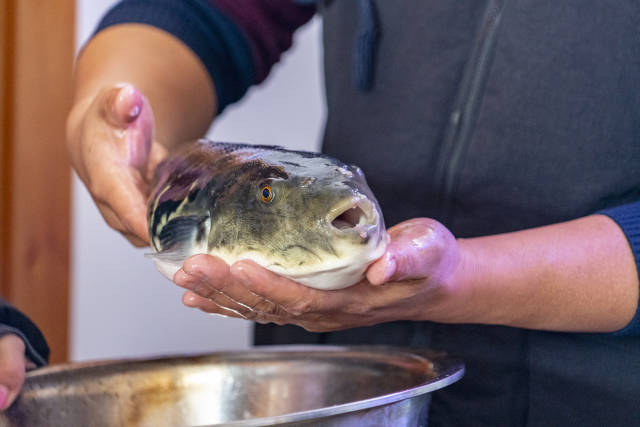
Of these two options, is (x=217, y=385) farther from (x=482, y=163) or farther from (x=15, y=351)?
(x=482, y=163)

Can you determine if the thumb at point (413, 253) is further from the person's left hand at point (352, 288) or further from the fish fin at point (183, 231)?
the fish fin at point (183, 231)

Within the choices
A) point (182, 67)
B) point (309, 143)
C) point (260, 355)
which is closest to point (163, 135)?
point (182, 67)

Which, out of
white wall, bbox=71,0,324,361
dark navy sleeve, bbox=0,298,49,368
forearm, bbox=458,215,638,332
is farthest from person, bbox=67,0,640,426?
white wall, bbox=71,0,324,361

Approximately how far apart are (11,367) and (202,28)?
512 mm

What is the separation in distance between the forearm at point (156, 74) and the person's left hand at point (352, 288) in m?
0.37

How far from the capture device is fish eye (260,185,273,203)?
0.44m

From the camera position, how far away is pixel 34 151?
1.32m

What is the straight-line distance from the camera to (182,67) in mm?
871

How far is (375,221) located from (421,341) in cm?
36

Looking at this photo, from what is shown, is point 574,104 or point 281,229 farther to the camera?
point 574,104

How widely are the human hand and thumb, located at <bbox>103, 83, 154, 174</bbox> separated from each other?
20 centimetres

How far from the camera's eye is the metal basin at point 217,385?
53 centimetres

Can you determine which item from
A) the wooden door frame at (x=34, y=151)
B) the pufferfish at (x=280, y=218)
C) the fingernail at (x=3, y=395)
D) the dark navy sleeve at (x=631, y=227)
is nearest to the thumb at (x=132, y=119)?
the pufferfish at (x=280, y=218)

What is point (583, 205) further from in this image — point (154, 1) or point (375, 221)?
point (154, 1)
